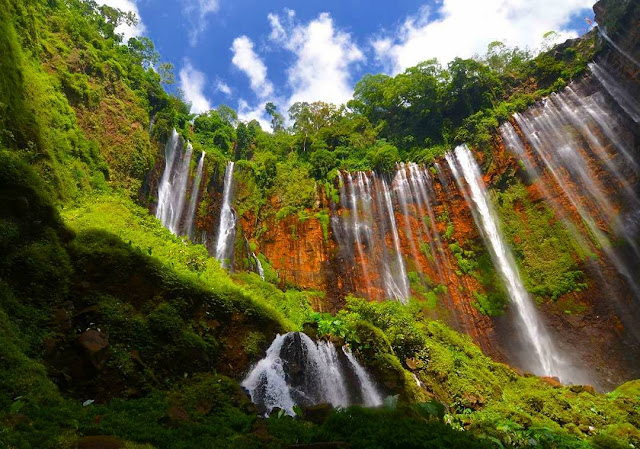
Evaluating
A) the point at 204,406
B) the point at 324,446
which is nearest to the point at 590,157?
the point at 324,446

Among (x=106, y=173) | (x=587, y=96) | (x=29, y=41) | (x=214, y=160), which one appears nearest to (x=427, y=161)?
(x=587, y=96)

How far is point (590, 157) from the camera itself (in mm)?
24500

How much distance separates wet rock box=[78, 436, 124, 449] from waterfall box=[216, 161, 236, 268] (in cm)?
1716

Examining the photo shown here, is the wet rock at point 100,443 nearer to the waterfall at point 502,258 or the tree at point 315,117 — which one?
the waterfall at point 502,258

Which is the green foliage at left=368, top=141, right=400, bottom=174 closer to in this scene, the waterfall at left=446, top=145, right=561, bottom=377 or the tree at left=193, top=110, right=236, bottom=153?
the waterfall at left=446, top=145, right=561, bottom=377

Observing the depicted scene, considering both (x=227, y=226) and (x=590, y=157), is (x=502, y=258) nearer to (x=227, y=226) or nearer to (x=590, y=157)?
(x=590, y=157)

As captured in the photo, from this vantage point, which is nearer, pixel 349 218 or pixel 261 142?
pixel 349 218

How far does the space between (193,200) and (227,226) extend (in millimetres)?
2847

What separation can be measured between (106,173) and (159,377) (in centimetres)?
1348

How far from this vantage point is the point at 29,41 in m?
16.3

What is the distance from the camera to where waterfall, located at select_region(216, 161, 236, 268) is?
23094mm

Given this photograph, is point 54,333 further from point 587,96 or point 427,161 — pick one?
point 587,96

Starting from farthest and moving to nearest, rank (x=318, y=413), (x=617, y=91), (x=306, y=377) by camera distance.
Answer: (x=617, y=91) < (x=306, y=377) < (x=318, y=413)

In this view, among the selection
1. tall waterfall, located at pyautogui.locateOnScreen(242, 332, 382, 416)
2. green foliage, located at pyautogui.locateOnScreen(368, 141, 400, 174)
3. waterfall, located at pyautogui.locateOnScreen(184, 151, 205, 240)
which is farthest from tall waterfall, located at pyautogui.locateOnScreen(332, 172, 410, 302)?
tall waterfall, located at pyautogui.locateOnScreen(242, 332, 382, 416)
